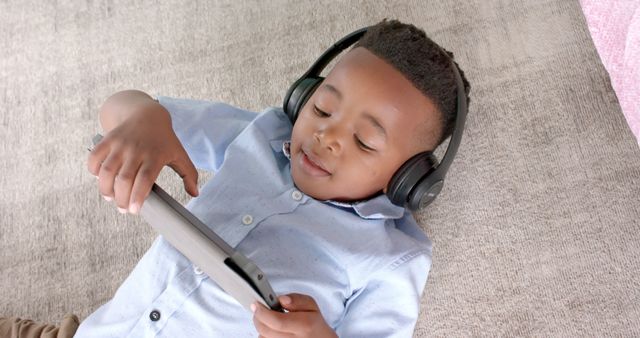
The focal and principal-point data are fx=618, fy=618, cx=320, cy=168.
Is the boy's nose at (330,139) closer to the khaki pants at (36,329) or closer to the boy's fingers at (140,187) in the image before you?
the boy's fingers at (140,187)

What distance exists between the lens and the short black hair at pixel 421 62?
89 centimetres

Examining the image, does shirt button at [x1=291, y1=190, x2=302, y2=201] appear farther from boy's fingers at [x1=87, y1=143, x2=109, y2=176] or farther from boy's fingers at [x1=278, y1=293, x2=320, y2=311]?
boy's fingers at [x1=87, y1=143, x2=109, y2=176]

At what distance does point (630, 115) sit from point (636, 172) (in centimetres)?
19

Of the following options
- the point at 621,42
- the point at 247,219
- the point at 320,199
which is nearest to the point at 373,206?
the point at 320,199

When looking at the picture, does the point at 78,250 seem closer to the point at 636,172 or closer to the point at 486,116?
the point at 486,116

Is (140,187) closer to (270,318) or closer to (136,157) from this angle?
(136,157)

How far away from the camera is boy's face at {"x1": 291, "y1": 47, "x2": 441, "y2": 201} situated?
0.86 m

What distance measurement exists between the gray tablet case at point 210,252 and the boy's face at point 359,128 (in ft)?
0.74

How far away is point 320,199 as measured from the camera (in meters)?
0.94

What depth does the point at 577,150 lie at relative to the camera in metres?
1.23

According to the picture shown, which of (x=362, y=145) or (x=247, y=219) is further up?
(x=362, y=145)

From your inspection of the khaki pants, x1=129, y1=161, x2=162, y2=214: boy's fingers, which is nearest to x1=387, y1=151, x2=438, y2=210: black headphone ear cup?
x1=129, y1=161, x2=162, y2=214: boy's fingers

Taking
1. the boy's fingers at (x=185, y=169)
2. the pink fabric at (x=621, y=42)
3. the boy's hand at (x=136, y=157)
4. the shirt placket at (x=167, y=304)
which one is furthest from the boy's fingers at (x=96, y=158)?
the pink fabric at (x=621, y=42)

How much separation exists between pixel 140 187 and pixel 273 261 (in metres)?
0.25
